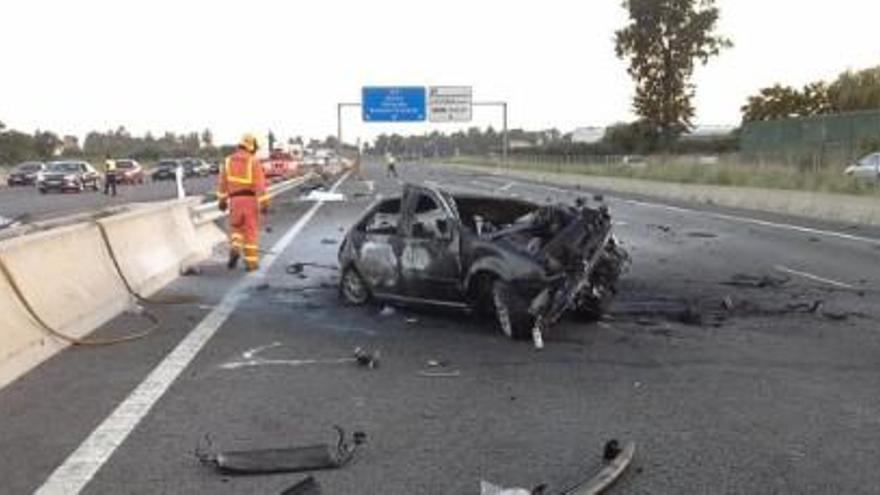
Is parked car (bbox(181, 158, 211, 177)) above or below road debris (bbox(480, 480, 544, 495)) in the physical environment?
below

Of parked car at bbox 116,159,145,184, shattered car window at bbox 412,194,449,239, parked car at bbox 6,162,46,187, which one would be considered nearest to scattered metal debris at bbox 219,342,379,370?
shattered car window at bbox 412,194,449,239

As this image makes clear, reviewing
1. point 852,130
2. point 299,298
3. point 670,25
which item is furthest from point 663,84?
point 299,298

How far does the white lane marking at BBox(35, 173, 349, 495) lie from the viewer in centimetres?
647

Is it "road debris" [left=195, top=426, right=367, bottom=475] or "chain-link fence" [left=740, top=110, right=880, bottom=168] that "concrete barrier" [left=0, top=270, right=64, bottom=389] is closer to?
"road debris" [left=195, top=426, right=367, bottom=475]

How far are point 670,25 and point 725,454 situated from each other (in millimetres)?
82153

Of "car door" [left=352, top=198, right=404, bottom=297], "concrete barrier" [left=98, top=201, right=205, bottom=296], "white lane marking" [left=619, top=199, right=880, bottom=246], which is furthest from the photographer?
"white lane marking" [left=619, top=199, right=880, bottom=246]

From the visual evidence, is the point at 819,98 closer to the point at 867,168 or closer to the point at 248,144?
the point at 867,168

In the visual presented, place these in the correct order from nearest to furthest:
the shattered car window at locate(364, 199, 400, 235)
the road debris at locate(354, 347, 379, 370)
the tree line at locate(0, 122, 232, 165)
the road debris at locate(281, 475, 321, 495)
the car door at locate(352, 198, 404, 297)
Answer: the road debris at locate(281, 475, 321, 495), the road debris at locate(354, 347, 379, 370), the car door at locate(352, 198, 404, 297), the shattered car window at locate(364, 199, 400, 235), the tree line at locate(0, 122, 232, 165)

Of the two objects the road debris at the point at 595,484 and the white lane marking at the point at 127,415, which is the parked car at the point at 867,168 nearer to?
the white lane marking at the point at 127,415

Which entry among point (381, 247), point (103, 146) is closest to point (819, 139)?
point (381, 247)

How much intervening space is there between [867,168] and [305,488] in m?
36.5

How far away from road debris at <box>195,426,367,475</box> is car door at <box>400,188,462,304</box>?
16.0ft

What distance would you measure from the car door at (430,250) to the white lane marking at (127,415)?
1849 mm

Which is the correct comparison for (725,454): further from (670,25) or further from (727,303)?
(670,25)
